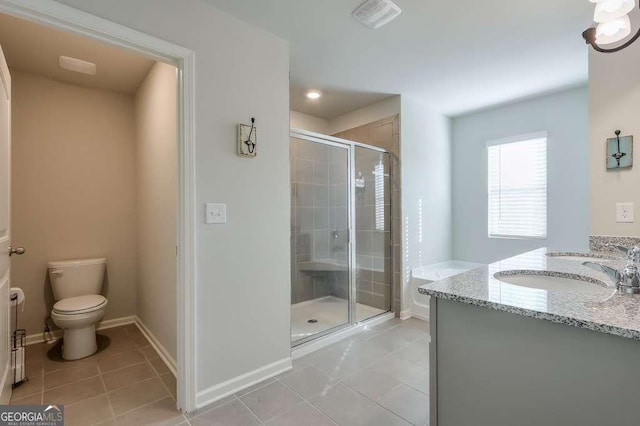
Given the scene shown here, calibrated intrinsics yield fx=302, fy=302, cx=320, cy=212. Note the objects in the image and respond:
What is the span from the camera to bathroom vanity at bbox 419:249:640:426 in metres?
0.74

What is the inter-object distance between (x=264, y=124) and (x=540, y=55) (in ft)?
7.46

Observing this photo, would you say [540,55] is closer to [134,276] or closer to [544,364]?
[544,364]

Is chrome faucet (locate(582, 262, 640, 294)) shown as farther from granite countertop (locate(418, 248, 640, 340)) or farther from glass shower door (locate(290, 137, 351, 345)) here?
glass shower door (locate(290, 137, 351, 345))

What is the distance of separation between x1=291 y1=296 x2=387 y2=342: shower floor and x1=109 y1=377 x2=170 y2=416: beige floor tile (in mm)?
A: 1099

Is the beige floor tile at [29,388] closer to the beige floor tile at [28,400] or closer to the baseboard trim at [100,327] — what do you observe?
the beige floor tile at [28,400]

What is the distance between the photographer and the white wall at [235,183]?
1.78 metres

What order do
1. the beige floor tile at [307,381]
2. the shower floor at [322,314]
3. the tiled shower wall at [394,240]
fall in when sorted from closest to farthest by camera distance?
1. the beige floor tile at [307,381]
2. the shower floor at [322,314]
3. the tiled shower wall at [394,240]

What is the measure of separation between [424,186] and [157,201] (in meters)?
2.82

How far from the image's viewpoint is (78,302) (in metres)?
2.46

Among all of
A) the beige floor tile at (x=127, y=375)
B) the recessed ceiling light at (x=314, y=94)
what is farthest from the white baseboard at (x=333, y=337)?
the recessed ceiling light at (x=314, y=94)

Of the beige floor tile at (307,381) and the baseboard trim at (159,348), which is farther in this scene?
the baseboard trim at (159,348)

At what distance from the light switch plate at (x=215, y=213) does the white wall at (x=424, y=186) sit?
2.08 meters

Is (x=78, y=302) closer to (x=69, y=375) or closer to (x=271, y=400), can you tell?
(x=69, y=375)

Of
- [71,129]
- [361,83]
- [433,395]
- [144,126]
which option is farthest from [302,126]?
[433,395]
